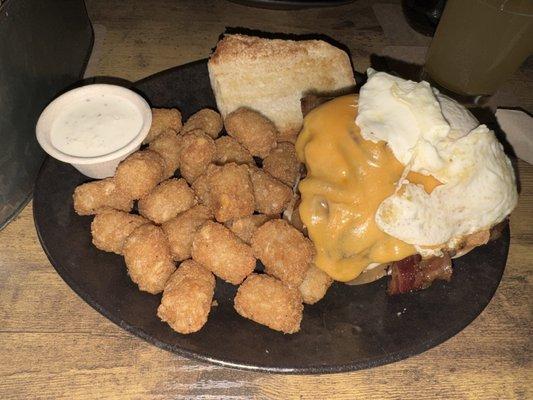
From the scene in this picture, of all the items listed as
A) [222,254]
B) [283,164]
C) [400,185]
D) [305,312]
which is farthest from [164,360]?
[400,185]

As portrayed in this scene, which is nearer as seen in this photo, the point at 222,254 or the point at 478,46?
the point at 222,254

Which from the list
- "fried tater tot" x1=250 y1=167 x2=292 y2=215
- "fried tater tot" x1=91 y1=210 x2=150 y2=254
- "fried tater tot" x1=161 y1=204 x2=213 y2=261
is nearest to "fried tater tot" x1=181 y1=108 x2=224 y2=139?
"fried tater tot" x1=250 y1=167 x2=292 y2=215

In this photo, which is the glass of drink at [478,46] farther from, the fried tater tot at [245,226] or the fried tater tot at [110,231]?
the fried tater tot at [110,231]

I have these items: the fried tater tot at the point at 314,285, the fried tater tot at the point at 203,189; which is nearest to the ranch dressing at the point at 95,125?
the fried tater tot at the point at 203,189

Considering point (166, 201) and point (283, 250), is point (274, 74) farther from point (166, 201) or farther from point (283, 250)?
point (283, 250)

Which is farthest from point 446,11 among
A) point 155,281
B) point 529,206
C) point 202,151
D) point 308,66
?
point 155,281

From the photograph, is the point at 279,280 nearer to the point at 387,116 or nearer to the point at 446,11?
the point at 387,116
